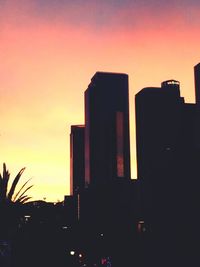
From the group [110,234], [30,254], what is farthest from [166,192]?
[30,254]

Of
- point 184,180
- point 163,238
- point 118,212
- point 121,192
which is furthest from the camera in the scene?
point 121,192

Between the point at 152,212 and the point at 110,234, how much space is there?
17017 millimetres

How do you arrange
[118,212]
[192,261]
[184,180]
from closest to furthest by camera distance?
[192,261] < [184,180] < [118,212]

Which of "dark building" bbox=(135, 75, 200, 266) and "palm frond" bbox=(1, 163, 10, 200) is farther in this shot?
"dark building" bbox=(135, 75, 200, 266)

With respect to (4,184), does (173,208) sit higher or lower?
lower

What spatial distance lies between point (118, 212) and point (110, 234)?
2311 cm

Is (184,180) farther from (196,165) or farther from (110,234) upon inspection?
(110,234)

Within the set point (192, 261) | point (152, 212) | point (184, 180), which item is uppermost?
point (184, 180)

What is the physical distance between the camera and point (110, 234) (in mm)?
163625

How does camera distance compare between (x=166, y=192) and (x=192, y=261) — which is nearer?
(x=192, y=261)

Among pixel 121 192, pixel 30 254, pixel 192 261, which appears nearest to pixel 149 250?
pixel 192 261

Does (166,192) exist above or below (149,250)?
above

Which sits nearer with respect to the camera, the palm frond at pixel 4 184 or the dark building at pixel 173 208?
the palm frond at pixel 4 184

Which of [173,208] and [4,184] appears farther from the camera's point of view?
[173,208]
